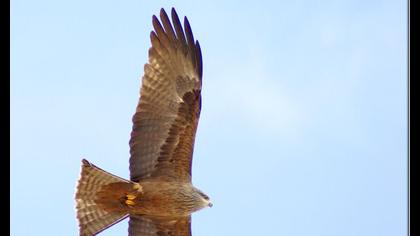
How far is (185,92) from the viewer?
27.2 ft

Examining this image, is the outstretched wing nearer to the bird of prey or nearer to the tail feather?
the bird of prey

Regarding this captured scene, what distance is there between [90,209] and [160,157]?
111 cm

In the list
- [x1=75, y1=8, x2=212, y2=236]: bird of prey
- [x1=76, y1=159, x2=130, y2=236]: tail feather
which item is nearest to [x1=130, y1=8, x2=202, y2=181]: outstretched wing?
[x1=75, y1=8, x2=212, y2=236]: bird of prey

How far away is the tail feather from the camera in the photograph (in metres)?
7.71

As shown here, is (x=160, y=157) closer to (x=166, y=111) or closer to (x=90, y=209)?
(x=166, y=111)

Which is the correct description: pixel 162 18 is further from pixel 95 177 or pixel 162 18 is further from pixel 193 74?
pixel 95 177

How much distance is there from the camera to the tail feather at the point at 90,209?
7712 millimetres

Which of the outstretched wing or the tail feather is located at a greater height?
the outstretched wing

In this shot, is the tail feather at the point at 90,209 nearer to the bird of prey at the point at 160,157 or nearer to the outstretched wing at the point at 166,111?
the bird of prey at the point at 160,157
